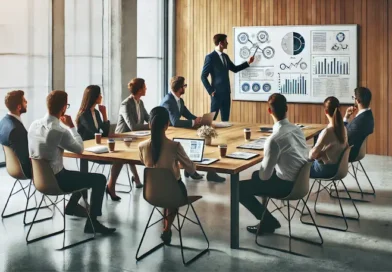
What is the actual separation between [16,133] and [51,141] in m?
0.75

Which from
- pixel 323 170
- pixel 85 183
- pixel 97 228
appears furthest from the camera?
→ pixel 323 170

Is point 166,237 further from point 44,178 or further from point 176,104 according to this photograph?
point 176,104

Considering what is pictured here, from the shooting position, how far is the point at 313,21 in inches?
410

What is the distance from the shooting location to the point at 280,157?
4859mm

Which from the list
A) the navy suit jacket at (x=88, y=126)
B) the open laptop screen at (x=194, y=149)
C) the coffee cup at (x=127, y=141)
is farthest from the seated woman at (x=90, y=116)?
the open laptop screen at (x=194, y=149)

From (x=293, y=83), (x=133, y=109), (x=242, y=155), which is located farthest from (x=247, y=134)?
(x=293, y=83)

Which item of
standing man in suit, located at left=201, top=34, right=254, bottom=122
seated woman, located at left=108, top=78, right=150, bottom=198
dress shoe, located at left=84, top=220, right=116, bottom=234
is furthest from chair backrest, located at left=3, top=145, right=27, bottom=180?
standing man in suit, located at left=201, top=34, right=254, bottom=122

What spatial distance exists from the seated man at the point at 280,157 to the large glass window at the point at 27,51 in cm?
508

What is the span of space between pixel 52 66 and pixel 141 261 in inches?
212

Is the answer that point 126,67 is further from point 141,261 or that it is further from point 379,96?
point 141,261

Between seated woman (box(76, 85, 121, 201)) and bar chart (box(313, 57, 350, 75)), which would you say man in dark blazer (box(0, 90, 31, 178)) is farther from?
bar chart (box(313, 57, 350, 75))

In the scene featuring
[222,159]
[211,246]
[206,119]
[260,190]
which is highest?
[206,119]

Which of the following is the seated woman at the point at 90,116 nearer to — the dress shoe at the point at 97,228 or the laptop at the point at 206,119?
the dress shoe at the point at 97,228

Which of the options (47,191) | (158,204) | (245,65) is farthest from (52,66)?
(158,204)
